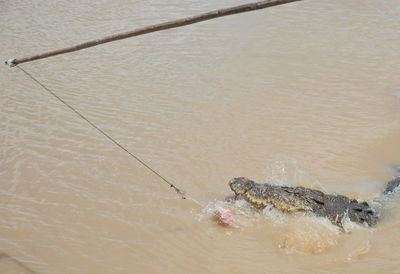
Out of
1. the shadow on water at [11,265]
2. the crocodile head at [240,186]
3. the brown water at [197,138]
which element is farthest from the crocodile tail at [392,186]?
the shadow on water at [11,265]

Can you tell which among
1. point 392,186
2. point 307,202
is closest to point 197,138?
point 307,202

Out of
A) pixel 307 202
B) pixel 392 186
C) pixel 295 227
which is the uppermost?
pixel 307 202

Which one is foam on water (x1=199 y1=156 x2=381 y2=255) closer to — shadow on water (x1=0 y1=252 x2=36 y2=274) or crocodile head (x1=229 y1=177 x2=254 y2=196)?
crocodile head (x1=229 y1=177 x2=254 y2=196)

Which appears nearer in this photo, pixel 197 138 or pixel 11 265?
pixel 11 265

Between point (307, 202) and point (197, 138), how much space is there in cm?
209

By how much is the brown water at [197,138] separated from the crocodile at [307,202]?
97 mm

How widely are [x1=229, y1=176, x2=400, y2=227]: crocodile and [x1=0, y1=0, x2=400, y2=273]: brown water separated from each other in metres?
0.10

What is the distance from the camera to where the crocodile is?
4.10 m

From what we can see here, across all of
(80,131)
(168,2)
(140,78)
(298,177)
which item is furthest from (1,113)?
(168,2)

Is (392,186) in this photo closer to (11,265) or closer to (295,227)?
(295,227)

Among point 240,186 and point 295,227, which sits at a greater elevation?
point 240,186

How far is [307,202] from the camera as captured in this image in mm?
4145

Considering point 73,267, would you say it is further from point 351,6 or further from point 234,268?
point 351,6

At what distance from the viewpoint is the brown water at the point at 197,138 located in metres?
3.85
